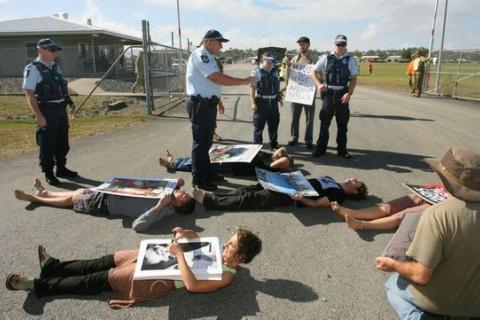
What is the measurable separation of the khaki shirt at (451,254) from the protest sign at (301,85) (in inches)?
255

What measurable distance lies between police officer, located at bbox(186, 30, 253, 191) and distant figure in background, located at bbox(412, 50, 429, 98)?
595 inches

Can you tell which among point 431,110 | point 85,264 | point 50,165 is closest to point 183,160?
point 50,165

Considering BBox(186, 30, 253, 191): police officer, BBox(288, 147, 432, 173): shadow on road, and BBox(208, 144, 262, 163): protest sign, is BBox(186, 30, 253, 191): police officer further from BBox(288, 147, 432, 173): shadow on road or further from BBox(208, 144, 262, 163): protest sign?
BBox(288, 147, 432, 173): shadow on road

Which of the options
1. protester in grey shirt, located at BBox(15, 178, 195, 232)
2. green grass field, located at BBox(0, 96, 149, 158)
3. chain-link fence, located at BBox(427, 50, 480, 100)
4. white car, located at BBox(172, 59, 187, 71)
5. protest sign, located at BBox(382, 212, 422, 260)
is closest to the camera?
protest sign, located at BBox(382, 212, 422, 260)

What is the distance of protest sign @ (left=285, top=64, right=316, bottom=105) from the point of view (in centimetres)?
863

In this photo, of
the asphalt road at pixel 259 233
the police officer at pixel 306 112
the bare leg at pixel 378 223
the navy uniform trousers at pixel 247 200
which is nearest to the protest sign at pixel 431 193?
the bare leg at pixel 378 223

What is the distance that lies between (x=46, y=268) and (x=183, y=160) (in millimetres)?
3628

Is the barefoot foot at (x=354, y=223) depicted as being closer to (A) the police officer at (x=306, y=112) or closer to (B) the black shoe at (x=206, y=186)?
(B) the black shoe at (x=206, y=186)

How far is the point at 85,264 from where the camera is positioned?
350 cm

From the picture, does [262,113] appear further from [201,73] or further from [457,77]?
[457,77]

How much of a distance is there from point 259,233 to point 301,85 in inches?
195

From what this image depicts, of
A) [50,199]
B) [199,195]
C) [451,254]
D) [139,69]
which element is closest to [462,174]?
[451,254]

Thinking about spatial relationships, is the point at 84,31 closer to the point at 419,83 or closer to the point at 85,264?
the point at 419,83

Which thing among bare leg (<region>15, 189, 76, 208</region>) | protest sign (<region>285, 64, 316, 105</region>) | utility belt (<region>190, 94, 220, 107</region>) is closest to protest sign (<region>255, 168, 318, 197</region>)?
utility belt (<region>190, 94, 220, 107</region>)
